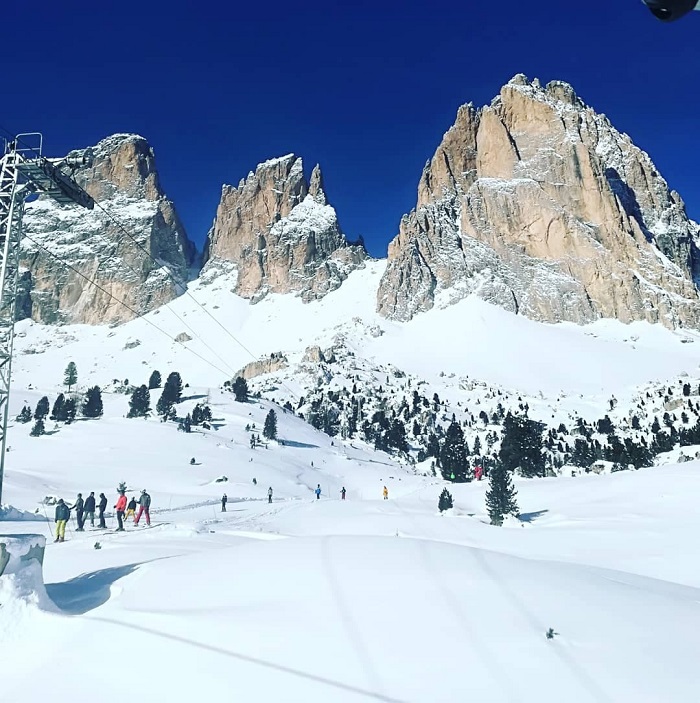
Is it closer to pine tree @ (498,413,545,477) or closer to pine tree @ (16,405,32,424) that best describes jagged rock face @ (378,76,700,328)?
pine tree @ (498,413,545,477)

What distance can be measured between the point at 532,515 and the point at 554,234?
16748 cm

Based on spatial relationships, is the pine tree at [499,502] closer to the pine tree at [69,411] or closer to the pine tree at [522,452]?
the pine tree at [522,452]

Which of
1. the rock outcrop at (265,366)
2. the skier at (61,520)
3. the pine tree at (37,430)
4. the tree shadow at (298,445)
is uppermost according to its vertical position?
the rock outcrop at (265,366)

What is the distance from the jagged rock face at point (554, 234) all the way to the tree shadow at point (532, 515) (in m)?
154

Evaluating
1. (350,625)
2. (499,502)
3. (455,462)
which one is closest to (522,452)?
(455,462)

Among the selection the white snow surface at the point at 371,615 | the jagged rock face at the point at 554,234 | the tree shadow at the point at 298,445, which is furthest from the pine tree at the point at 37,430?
the jagged rock face at the point at 554,234

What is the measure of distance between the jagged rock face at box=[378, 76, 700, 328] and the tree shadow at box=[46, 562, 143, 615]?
17192 centimetres

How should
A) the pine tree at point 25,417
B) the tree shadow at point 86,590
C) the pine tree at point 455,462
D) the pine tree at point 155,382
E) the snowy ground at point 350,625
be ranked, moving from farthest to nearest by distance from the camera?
the pine tree at point 155,382
the pine tree at point 25,417
the pine tree at point 455,462
the tree shadow at point 86,590
the snowy ground at point 350,625

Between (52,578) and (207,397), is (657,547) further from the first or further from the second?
(207,397)

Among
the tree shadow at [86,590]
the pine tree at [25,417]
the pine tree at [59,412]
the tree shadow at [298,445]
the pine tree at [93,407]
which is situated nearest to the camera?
the tree shadow at [86,590]

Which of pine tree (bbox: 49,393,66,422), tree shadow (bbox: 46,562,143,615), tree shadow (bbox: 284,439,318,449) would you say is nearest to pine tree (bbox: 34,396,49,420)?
pine tree (bbox: 49,393,66,422)

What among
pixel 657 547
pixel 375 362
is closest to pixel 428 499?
pixel 657 547

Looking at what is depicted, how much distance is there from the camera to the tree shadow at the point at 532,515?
2261 centimetres

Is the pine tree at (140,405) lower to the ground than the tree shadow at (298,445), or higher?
higher
